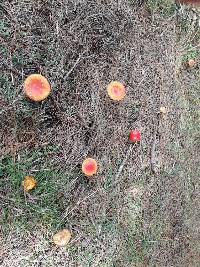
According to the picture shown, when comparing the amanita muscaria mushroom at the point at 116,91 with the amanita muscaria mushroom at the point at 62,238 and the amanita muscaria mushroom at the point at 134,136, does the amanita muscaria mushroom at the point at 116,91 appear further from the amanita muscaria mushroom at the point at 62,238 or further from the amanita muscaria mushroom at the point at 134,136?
the amanita muscaria mushroom at the point at 62,238

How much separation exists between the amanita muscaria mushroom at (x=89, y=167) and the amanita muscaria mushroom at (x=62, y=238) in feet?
1.83

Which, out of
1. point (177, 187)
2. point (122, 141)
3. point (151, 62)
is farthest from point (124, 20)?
point (177, 187)

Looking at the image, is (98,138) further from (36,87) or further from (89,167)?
(36,87)

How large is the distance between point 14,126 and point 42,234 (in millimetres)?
994

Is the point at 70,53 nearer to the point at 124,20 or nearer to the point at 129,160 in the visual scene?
the point at 124,20

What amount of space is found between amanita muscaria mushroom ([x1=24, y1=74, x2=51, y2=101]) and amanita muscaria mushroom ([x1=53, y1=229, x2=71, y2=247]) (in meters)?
1.21

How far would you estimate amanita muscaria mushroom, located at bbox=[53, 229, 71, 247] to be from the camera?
352 cm

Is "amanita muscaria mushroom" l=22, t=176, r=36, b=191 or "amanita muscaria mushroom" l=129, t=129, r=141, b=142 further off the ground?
"amanita muscaria mushroom" l=129, t=129, r=141, b=142

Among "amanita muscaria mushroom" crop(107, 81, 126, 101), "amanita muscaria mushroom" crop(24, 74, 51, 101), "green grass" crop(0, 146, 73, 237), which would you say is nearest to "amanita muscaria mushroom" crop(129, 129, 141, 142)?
"amanita muscaria mushroom" crop(107, 81, 126, 101)

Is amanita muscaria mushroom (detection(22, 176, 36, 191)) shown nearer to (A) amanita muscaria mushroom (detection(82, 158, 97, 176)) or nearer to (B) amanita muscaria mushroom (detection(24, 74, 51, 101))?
(A) amanita muscaria mushroom (detection(82, 158, 97, 176))

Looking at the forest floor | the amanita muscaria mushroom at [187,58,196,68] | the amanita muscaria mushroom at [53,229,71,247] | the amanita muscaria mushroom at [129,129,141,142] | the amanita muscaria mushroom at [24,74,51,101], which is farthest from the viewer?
the amanita muscaria mushroom at [187,58,196,68]

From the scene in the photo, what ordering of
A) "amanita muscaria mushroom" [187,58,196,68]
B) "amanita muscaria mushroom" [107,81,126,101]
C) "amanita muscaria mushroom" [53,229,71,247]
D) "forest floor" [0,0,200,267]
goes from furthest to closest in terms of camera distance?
"amanita muscaria mushroom" [187,58,196,68] < "amanita muscaria mushroom" [107,81,126,101] < "amanita muscaria mushroom" [53,229,71,247] < "forest floor" [0,0,200,267]

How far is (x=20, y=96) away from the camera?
3.36 m

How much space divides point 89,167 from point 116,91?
2.59 ft
